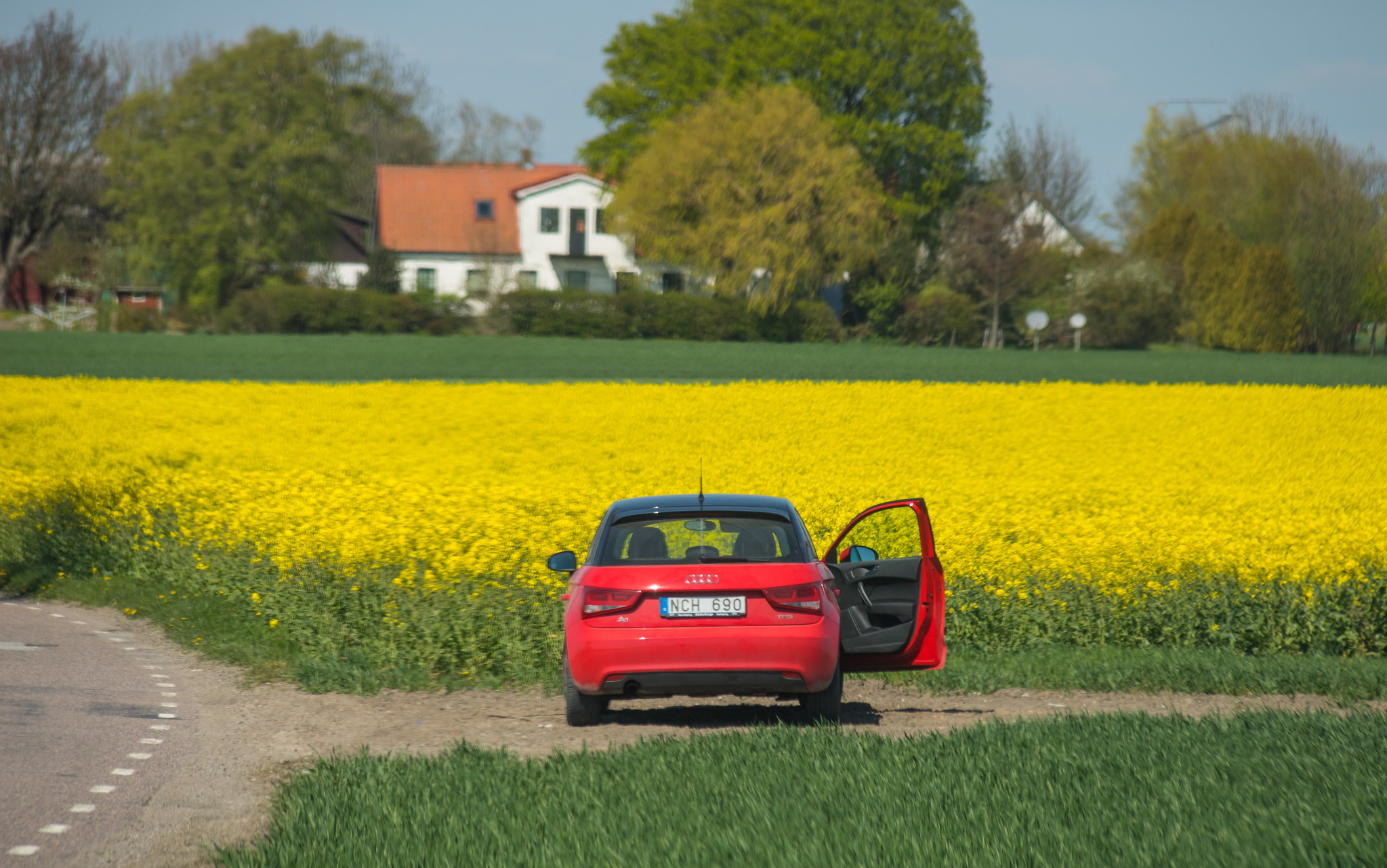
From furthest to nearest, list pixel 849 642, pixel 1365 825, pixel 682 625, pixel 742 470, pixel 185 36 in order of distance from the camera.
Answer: pixel 185 36 < pixel 742 470 < pixel 849 642 < pixel 682 625 < pixel 1365 825

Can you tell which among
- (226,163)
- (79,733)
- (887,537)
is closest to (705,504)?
(79,733)

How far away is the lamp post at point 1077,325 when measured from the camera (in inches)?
2185

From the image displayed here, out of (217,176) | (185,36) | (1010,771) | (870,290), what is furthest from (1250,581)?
(185,36)

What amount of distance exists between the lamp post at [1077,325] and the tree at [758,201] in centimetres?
929

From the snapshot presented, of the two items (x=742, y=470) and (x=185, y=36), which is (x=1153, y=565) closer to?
(x=742, y=470)

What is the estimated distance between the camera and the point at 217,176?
61469mm

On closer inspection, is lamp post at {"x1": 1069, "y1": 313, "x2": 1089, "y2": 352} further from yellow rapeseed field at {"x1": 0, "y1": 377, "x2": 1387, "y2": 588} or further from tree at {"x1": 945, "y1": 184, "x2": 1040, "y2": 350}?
yellow rapeseed field at {"x1": 0, "y1": 377, "x2": 1387, "y2": 588}

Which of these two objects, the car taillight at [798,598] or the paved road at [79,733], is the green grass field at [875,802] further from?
the paved road at [79,733]

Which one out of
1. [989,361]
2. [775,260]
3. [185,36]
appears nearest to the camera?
[989,361]

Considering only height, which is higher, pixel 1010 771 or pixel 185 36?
pixel 185 36

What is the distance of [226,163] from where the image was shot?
6131cm

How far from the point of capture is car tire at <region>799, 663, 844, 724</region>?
23.7ft

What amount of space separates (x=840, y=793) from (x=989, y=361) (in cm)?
3778

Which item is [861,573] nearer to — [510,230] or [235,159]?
[235,159]
